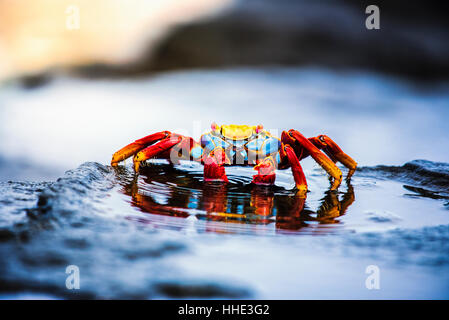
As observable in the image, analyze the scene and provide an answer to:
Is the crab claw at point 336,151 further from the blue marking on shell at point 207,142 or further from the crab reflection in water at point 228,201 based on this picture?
the blue marking on shell at point 207,142

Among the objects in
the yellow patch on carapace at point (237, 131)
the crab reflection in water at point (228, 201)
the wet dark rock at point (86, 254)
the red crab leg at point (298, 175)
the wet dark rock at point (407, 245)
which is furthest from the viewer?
the yellow patch on carapace at point (237, 131)

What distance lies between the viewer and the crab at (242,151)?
1.20 metres

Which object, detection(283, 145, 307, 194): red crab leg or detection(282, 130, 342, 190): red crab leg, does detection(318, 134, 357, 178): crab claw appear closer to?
detection(282, 130, 342, 190): red crab leg

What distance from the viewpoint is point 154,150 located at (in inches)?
50.2

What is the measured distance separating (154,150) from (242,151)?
0.86 feet

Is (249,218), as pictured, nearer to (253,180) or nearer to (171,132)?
(253,180)

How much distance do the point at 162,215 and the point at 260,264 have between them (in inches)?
10.7

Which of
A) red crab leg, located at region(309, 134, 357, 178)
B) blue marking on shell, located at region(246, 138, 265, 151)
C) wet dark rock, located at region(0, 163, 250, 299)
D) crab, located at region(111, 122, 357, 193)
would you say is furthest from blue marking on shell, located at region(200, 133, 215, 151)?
wet dark rock, located at region(0, 163, 250, 299)

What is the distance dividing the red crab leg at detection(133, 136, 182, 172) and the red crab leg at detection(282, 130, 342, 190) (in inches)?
13.1

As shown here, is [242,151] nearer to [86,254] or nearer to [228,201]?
[228,201]

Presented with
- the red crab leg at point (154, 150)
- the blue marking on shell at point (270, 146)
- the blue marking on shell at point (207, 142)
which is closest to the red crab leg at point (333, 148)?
the blue marking on shell at point (270, 146)

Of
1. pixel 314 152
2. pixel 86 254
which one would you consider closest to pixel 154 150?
pixel 314 152

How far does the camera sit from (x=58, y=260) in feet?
2.00

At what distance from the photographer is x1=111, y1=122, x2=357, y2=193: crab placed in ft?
3.92
